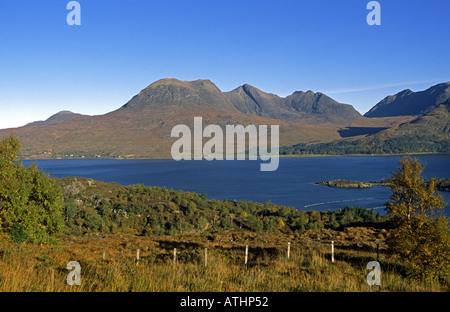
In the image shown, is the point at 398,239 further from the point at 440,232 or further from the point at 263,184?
the point at 263,184

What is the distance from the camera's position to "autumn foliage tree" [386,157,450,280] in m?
10.9

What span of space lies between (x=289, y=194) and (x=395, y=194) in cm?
8796

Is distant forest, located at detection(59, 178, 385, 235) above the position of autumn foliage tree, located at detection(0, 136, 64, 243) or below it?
below

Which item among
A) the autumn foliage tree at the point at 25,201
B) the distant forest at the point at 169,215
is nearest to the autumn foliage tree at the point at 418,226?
the autumn foliage tree at the point at 25,201

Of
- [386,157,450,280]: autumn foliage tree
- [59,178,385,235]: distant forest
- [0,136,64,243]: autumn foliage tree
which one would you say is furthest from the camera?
[59,178,385,235]: distant forest

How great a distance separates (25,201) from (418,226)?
70.7ft

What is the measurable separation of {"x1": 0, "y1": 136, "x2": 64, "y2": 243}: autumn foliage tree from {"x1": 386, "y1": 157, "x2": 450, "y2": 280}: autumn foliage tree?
19.5 meters

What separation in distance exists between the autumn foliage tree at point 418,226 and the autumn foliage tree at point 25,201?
770 inches

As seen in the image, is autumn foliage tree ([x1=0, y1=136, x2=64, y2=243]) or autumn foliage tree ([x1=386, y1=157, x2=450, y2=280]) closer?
autumn foliage tree ([x1=386, y1=157, x2=450, y2=280])

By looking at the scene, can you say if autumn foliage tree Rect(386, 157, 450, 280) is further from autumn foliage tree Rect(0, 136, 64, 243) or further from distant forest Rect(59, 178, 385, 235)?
distant forest Rect(59, 178, 385, 235)

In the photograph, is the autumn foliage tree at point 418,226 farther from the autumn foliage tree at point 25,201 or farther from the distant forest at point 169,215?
the distant forest at point 169,215

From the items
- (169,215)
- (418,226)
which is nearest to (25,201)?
(418,226)

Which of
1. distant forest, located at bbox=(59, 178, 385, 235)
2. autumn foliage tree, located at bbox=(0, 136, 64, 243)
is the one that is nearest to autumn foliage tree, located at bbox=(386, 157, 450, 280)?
autumn foliage tree, located at bbox=(0, 136, 64, 243)

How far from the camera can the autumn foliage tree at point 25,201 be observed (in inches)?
790
